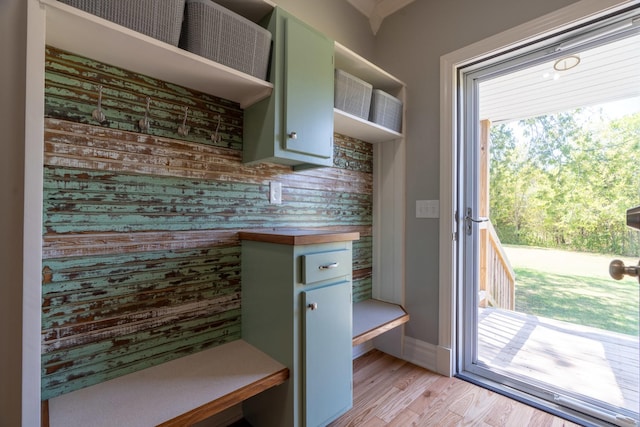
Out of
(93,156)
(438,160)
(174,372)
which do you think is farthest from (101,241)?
(438,160)

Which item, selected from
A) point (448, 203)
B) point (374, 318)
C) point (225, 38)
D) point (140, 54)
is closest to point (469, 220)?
point (448, 203)

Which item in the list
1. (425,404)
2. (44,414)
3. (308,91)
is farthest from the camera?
(425,404)

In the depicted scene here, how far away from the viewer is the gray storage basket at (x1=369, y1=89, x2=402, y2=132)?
75.1 inches

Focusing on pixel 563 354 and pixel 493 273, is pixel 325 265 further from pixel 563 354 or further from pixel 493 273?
pixel 563 354

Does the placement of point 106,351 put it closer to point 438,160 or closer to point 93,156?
point 93,156

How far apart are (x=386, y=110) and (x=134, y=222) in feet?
5.44

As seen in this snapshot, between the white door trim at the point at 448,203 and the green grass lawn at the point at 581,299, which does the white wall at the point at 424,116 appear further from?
the green grass lawn at the point at 581,299

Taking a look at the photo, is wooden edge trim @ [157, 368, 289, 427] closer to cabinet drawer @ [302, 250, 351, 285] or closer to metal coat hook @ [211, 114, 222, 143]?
cabinet drawer @ [302, 250, 351, 285]

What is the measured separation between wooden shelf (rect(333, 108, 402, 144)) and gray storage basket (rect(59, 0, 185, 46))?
2.76ft

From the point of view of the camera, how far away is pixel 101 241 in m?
1.09

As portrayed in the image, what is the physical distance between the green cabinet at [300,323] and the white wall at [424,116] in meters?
0.85

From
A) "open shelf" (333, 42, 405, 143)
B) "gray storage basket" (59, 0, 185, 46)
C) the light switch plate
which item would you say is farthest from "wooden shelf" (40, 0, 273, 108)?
the light switch plate

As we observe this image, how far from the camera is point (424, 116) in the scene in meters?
2.04

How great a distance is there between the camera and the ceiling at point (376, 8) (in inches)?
84.8
